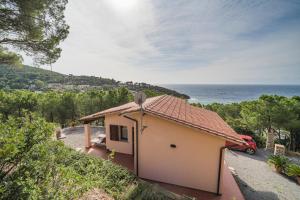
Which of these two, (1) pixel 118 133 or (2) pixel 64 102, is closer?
(1) pixel 118 133

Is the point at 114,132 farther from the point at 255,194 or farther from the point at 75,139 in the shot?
the point at 255,194

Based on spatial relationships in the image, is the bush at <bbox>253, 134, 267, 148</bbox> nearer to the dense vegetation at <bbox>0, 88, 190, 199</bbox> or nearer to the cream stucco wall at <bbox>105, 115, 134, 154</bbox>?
the cream stucco wall at <bbox>105, 115, 134, 154</bbox>

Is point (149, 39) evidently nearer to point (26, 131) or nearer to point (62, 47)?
Result: point (62, 47)

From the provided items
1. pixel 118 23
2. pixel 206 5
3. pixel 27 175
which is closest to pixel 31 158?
pixel 27 175

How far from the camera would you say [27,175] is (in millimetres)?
3846

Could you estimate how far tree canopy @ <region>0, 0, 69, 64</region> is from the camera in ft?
25.7

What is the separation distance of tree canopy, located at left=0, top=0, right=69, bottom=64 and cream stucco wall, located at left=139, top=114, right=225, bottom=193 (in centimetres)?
674

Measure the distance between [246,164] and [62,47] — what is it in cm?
1551

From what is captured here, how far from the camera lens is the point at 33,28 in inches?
343

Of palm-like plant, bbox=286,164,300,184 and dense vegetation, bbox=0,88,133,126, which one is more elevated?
dense vegetation, bbox=0,88,133,126

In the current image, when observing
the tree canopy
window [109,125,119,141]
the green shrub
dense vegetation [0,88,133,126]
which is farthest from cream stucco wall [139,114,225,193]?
dense vegetation [0,88,133,126]

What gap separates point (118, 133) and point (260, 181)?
9.90 meters

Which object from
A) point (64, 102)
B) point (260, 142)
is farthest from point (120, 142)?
point (64, 102)

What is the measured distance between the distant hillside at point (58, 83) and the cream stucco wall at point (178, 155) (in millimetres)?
10067
